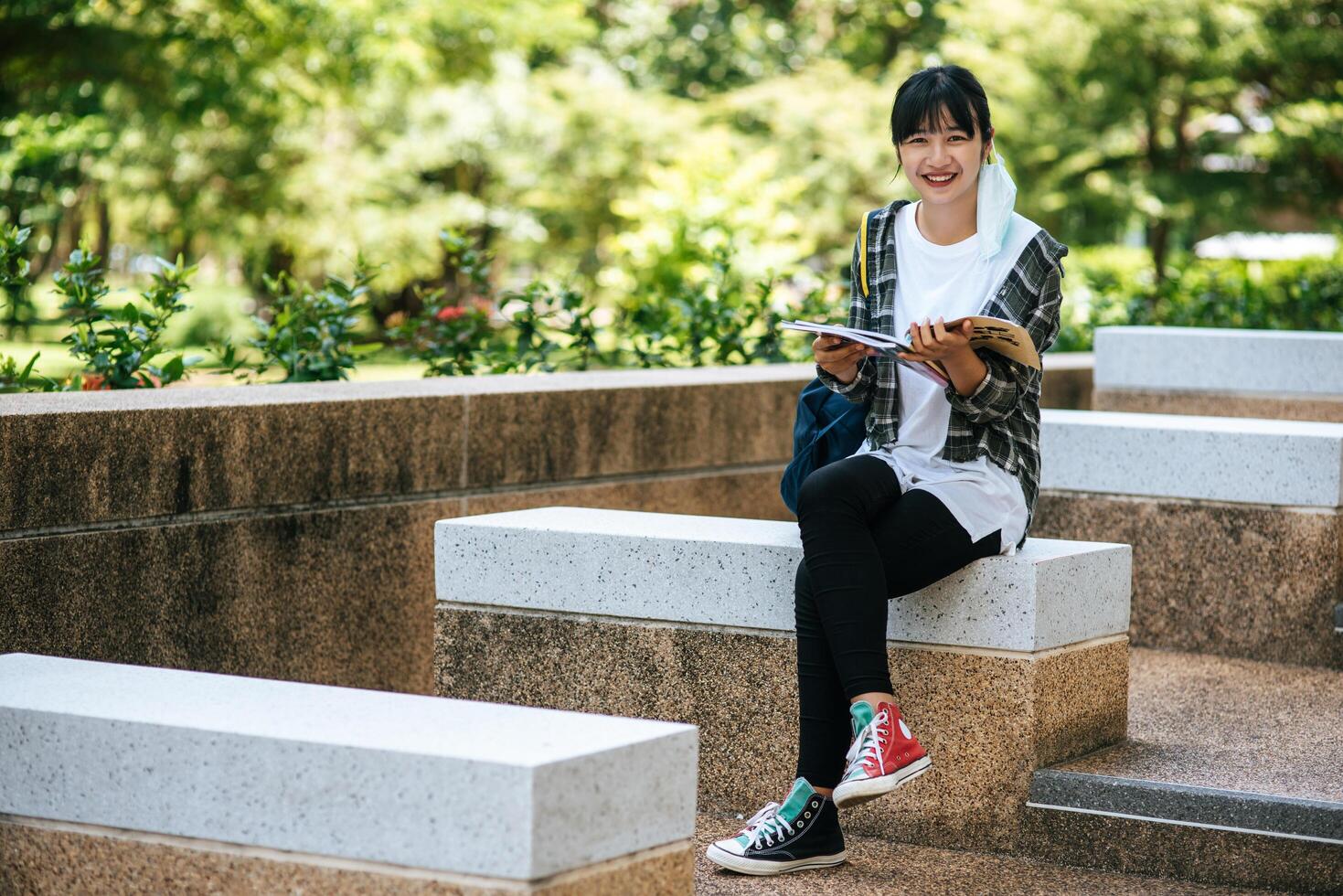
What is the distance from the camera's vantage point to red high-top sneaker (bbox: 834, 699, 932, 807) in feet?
11.3

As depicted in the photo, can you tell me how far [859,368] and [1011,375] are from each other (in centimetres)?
38

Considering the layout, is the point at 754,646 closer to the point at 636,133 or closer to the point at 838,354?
the point at 838,354

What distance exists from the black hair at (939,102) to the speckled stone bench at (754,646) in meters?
1.05

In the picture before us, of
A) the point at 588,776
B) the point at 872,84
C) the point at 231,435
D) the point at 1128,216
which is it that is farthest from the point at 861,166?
the point at 588,776

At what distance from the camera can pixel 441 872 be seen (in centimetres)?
267

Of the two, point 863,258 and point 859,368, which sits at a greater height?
point 863,258

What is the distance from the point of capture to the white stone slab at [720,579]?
155 inches

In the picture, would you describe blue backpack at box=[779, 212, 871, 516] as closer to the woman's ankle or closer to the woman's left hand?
the woman's left hand

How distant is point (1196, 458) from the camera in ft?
19.0

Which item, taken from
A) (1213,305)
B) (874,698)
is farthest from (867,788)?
(1213,305)

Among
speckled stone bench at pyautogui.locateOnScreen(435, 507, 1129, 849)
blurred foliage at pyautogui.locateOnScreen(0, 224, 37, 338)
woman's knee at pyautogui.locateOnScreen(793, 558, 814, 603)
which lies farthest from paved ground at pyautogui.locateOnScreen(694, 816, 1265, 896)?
blurred foliage at pyautogui.locateOnScreen(0, 224, 37, 338)

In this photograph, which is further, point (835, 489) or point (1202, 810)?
point (1202, 810)

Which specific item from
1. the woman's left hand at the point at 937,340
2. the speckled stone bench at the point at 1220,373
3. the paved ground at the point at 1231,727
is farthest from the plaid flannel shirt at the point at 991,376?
the speckled stone bench at the point at 1220,373

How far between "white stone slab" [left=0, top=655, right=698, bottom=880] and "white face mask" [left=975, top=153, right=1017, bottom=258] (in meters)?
1.60
